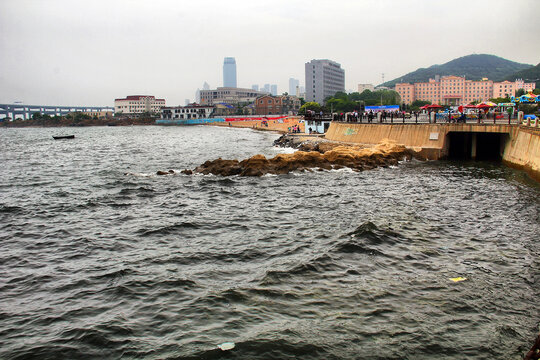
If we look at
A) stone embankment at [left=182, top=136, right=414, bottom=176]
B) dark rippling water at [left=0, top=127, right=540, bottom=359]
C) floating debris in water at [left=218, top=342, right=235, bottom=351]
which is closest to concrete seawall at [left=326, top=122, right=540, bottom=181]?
stone embankment at [left=182, top=136, right=414, bottom=176]

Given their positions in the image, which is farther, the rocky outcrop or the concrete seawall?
the rocky outcrop

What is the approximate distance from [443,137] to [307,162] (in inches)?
510

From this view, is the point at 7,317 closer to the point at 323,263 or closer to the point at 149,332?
the point at 149,332

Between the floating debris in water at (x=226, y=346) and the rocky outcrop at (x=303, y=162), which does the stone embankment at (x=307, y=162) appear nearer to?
the rocky outcrop at (x=303, y=162)

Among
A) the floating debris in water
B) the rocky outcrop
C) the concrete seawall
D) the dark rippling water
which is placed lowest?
the floating debris in water

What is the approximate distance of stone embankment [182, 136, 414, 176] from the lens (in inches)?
1331

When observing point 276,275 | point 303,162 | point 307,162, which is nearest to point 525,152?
point 307,162

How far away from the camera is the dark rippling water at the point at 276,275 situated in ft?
31.3

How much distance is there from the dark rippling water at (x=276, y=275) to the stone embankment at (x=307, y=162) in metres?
8.31

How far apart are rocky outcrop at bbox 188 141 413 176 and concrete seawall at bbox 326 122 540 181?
9.71ft

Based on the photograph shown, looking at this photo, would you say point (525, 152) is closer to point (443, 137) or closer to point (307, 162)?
point (443, 137)

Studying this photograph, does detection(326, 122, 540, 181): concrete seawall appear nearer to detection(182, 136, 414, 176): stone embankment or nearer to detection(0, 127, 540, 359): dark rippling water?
detection(182, 136, 414, 176): stone embankment

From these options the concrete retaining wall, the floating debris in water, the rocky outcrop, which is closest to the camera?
the floating debris in water

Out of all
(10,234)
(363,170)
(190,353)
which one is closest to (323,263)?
(190,353)
